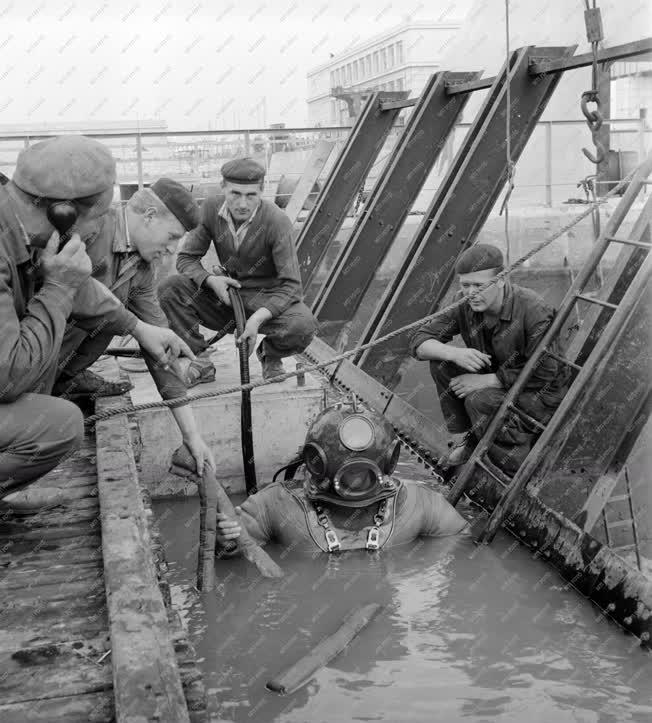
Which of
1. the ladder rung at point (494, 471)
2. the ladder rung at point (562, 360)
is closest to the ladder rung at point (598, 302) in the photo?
the ladder rung at point (562, 360)

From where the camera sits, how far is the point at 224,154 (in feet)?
68.0

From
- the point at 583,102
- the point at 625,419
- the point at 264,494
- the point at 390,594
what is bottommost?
the point at 390,594

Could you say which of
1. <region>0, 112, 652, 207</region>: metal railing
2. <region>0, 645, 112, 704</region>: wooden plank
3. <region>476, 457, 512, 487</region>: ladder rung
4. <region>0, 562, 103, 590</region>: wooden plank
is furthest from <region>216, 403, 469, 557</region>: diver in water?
<region>0, 112, 652, 207</region>: metal railing

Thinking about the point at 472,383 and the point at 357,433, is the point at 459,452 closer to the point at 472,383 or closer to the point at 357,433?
the point at 472,383

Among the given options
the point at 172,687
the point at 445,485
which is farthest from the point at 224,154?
the point at 172,687

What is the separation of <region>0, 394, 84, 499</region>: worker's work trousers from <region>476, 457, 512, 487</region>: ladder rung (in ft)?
9.70

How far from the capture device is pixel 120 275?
514 centimetres

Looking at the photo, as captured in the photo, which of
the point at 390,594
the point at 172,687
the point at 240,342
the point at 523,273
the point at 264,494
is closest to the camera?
the point at 172,687

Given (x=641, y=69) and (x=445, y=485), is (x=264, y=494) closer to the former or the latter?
(x=445, y=485)

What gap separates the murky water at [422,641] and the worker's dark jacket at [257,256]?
2.41m

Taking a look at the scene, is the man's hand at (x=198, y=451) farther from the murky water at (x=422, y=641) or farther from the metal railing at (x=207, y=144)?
the metal railing at (x=207, y=144)

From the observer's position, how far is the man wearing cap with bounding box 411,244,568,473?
636 centimetres

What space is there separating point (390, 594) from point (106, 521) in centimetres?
216

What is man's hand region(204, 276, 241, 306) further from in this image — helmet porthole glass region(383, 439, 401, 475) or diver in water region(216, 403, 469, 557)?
helmet porthole glass region(383, 439, 401, 475)
